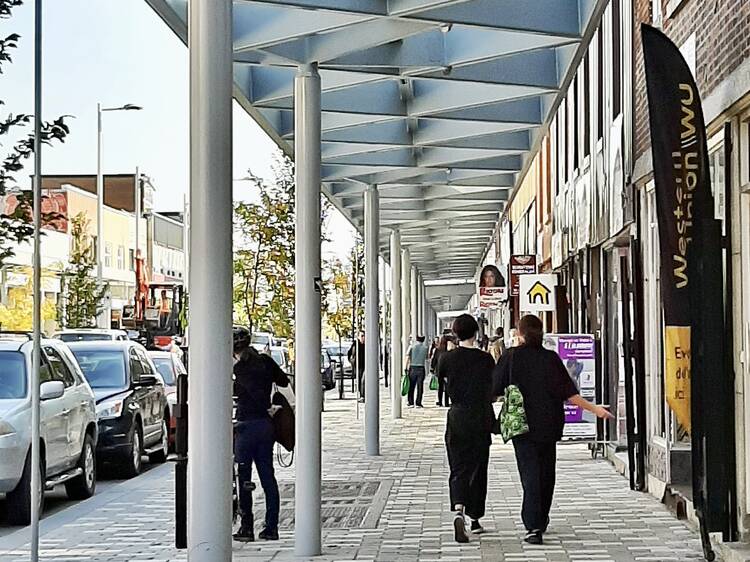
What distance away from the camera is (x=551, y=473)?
41.4ft

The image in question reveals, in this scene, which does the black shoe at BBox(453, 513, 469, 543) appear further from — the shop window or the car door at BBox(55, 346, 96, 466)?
the shop window

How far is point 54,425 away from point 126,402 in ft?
14.5

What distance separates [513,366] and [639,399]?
394cm

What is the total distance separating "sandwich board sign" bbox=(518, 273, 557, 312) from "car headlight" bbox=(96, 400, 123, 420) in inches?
296

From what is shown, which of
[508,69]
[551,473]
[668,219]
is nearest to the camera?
[668,219]

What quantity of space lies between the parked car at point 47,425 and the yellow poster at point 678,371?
6188mm

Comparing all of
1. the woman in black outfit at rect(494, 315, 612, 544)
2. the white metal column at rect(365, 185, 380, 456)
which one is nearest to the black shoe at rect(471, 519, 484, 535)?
the woman in black outfit at rect(494, 315, 612, 544)

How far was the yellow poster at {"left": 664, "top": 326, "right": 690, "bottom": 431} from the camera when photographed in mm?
10938

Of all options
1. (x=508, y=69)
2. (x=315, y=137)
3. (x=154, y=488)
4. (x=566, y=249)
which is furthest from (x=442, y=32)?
(x=566, y=249)

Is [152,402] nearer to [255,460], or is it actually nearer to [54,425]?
[54,425]

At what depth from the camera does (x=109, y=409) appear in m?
20.1

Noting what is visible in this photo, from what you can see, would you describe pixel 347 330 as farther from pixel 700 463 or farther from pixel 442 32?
pixel 700 463

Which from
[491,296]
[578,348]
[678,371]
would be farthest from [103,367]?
[491,296]

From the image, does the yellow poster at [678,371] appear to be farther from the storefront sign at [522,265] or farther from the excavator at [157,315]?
the excavator at [157,315]
